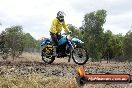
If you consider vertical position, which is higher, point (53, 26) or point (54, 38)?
point (53, 26)

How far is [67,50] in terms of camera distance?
1667cm

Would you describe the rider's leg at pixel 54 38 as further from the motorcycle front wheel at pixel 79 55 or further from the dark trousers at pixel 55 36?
the motorcycle front wheel at pixel 79 55

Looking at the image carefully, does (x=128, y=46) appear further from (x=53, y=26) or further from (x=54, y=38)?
(x=53, y=26)

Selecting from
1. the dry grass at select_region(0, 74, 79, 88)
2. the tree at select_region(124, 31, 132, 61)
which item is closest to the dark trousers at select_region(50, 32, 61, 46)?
the dry grass at select_region(0, 74, 79, 88)

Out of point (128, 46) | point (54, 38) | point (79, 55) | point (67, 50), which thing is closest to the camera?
point (79, 55)

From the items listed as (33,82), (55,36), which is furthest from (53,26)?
(33,82)

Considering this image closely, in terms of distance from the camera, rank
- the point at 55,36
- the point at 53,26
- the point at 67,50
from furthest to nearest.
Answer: the point at 67,50
the point at 55,36
the point at 53,26

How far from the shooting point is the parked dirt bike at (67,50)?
15.9m

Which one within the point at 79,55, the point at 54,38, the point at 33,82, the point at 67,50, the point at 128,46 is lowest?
the point at 33,82

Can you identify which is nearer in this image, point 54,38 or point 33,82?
point 33,82

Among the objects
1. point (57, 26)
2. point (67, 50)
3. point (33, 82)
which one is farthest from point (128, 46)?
point (33, 82)

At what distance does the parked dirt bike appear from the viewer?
15.9 meters

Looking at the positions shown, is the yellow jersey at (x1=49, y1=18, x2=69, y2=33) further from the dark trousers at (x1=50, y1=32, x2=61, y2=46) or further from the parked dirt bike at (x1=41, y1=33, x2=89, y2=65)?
the parked dirt bike at (x1=41, y1=33, x2=89, y2=65)

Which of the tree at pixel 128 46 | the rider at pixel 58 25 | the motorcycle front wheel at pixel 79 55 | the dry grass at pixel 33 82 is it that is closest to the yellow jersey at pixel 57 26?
the rider at pixel 58 25
